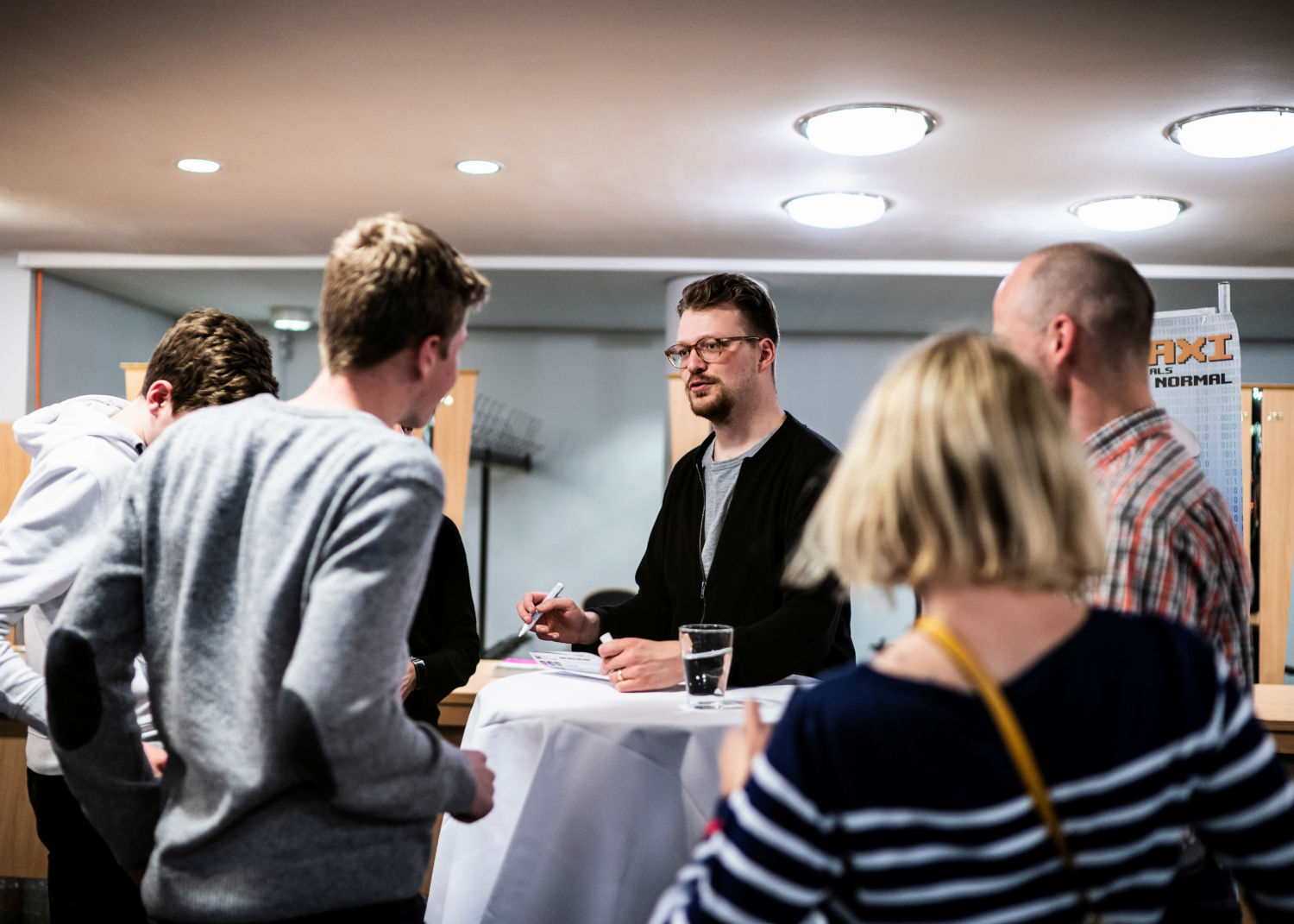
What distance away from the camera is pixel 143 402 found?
190 centimetres

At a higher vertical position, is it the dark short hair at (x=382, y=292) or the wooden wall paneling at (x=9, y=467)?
the dark short hair at (x=382, y=292)

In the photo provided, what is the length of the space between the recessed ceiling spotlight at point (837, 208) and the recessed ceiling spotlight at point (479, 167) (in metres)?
1.45

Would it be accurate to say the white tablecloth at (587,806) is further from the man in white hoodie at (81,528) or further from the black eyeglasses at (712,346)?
the black eyeglasses at (712,346)

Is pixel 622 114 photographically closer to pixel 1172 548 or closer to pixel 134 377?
pixel 1172 548

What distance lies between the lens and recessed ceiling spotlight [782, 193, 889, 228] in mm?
4961

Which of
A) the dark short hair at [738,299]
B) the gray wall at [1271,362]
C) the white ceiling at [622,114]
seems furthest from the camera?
the gray wall at [1271,362]

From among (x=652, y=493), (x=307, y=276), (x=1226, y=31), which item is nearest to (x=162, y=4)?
(x=1226, y=31)

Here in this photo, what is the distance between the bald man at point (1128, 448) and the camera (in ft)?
3.70

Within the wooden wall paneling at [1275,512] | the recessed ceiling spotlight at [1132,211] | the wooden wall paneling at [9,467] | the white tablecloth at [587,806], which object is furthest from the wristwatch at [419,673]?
the wooden wall paneling at [1275,512]

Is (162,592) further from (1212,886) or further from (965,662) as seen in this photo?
(1212,886)

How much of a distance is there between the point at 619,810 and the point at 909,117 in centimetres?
311

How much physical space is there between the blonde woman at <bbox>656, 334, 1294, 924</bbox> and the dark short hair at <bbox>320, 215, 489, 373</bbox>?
510 mm

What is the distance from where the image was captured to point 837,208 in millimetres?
5000

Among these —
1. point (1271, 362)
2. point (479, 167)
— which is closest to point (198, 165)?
point (479, 167)
